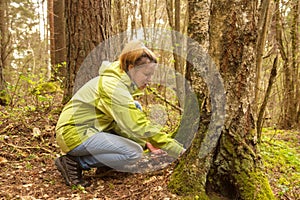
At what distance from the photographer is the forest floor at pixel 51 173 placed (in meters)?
3.08

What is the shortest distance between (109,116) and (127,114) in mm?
321

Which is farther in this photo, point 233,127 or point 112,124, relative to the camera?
point 112,124

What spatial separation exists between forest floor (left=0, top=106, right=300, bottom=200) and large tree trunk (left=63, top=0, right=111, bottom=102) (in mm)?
1091

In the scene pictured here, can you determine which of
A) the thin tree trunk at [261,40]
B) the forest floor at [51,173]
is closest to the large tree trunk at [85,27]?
the forest floor at [51,173]

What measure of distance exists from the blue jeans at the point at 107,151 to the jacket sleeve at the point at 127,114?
23 centimetres

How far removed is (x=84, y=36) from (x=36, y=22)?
45.0 feet

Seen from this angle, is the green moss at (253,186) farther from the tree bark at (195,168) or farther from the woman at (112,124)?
the woman at (112,124)

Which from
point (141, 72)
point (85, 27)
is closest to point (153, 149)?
point (141, 72)

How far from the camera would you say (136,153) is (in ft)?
11.0

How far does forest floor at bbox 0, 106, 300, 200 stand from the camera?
10.1 feet

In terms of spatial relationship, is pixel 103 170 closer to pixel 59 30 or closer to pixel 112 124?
pixel 112 124

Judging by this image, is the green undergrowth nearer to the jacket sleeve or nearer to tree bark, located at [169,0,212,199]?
tree bark, located at [169,0,212,199]

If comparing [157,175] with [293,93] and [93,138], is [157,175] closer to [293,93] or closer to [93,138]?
[93,138]

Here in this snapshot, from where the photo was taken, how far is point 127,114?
2986 millimetres
